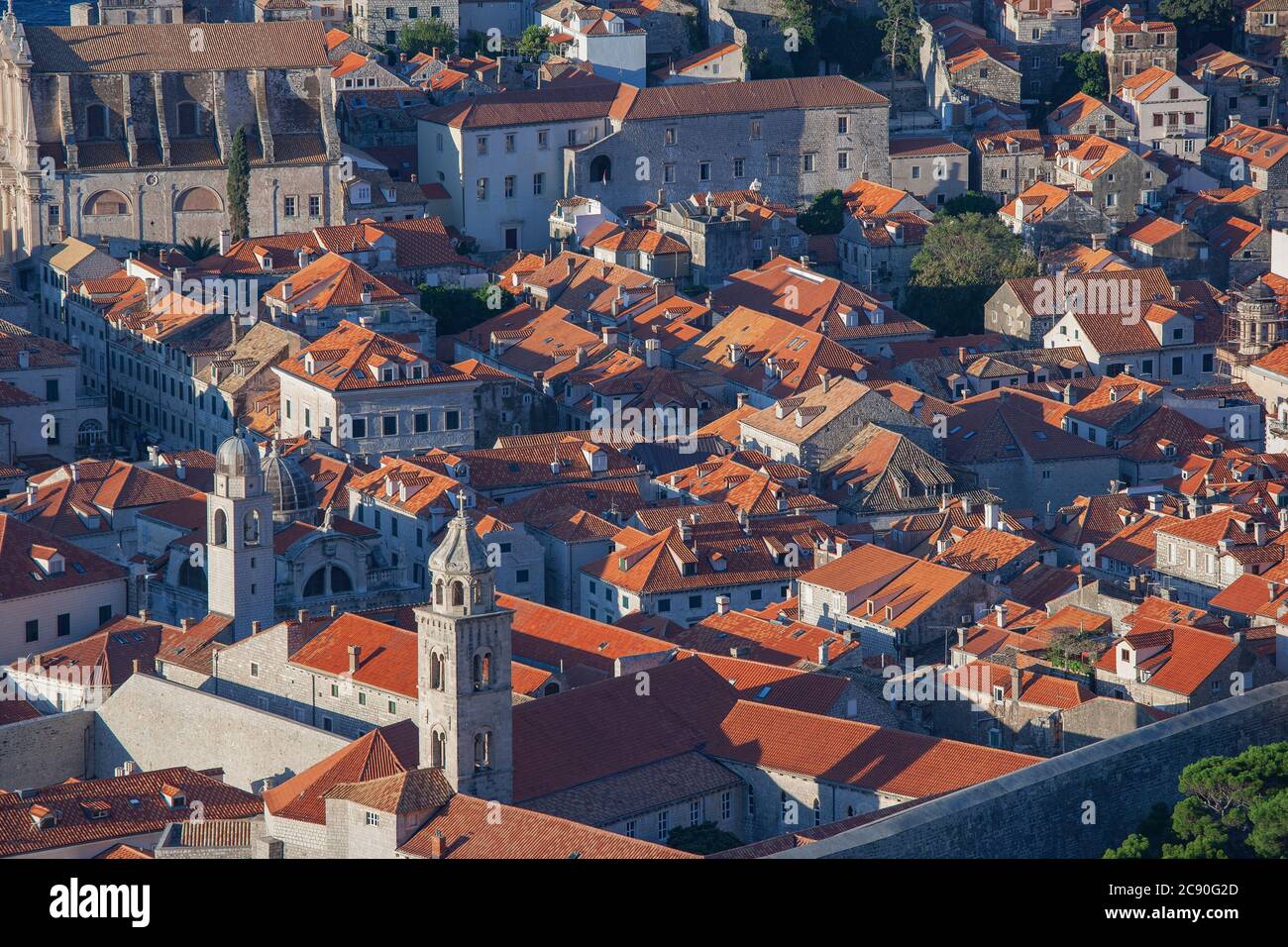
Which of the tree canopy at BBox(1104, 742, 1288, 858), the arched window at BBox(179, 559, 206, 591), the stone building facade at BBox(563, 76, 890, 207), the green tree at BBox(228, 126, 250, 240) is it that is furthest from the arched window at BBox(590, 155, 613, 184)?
the tree canopy at BBox(1104, 742, 1288, 858)

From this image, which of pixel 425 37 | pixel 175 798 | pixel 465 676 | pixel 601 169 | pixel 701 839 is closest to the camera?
pixel 465 676

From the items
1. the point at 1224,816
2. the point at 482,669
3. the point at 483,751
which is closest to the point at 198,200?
the point at 482,669

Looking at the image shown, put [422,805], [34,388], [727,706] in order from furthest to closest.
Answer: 1. [34,388]
2. [727,706]
3. [422,805]

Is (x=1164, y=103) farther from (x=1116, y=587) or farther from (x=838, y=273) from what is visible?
(x=1116, y=587)

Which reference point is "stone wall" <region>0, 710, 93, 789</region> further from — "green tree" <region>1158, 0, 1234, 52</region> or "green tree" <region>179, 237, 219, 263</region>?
"green tree" <region>1158, 0, 1234, 52</region>

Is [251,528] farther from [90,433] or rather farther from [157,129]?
[157,129]

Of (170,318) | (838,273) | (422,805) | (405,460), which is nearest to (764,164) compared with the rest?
(838,273)

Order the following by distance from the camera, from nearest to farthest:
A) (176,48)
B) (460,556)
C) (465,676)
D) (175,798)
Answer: (465,676) → (460,556) → (175,798) → (176,48)

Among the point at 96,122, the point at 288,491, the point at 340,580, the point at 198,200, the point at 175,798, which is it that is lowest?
the point at 198,200
